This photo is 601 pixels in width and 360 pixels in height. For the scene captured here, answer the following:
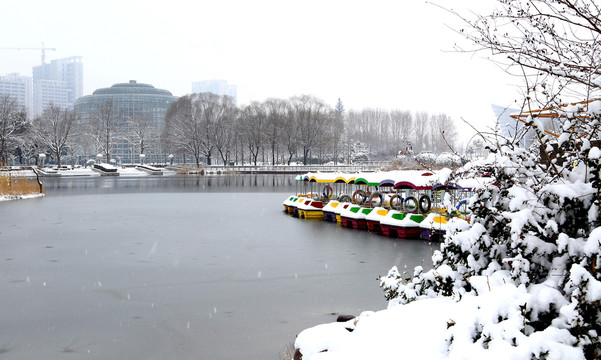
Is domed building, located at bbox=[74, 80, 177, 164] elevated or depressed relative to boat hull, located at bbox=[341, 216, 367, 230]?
elevated

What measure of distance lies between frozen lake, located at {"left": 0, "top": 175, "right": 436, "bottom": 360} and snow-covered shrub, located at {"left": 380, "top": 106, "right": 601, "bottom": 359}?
355 centimetres

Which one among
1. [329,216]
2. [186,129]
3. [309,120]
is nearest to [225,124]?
[186,129]

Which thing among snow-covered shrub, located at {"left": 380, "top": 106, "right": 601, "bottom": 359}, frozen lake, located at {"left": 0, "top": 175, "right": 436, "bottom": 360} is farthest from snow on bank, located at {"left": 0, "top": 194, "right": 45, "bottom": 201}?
snow-covered shrub, located at {"left": 380, "top": 106, "right": 601, "bottom": 359}

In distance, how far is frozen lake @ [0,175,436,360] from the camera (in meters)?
7.54

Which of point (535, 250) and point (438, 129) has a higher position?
point (438, 129)

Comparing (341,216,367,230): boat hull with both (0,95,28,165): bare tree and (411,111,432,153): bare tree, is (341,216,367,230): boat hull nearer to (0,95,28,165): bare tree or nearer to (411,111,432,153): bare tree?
(0,95,28,165): bare tree

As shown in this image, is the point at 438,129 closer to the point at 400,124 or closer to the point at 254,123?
the point at 400,124

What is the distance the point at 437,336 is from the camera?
165 inches

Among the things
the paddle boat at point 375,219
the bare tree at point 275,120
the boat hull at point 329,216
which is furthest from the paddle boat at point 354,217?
the bare tree at point 275,120

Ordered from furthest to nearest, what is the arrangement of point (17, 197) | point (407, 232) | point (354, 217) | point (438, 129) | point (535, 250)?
point (438, 129), point (17, 197), point (354, 217), point (407, 232), point (535, 250)

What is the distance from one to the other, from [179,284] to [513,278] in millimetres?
8295

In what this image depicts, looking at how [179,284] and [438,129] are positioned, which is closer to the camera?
[179,284]

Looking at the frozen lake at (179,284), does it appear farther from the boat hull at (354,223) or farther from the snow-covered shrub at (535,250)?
the snow-covered shrub at (535,250)

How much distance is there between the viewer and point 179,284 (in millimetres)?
11039
